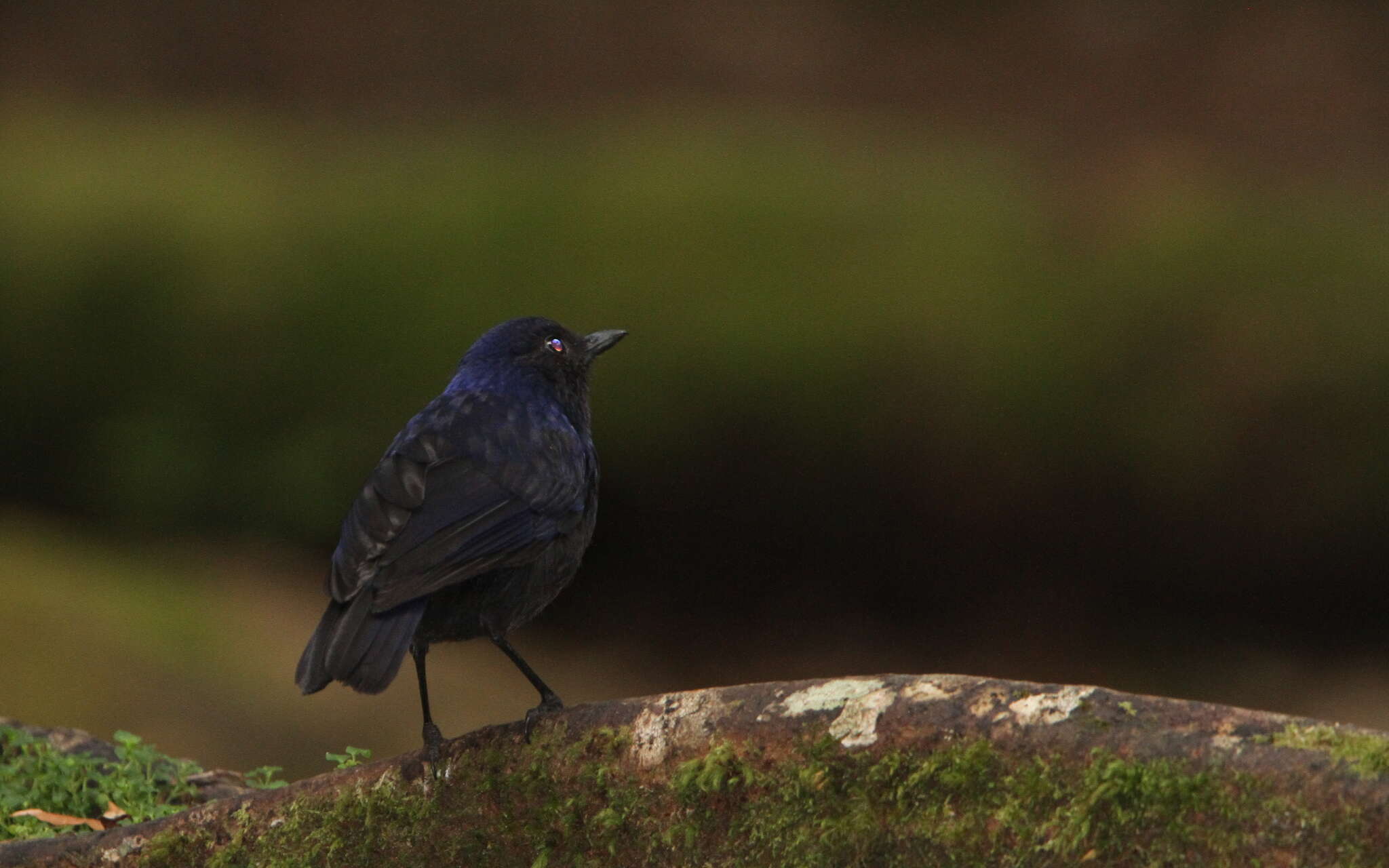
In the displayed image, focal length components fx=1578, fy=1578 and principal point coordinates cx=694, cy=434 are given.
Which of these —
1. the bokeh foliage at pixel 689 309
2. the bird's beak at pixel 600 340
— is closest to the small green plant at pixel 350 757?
the bird's beak at pixel 600 340

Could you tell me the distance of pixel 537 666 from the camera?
24.1ft

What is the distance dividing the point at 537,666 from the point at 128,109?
457 cm

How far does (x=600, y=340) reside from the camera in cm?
429

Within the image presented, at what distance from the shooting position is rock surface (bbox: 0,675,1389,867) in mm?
2244

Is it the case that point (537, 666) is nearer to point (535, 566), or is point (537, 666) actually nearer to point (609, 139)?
point (609, 139)

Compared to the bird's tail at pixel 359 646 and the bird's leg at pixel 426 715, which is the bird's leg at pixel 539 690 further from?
the bird's tail at pixel 359 646

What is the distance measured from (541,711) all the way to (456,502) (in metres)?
0.52

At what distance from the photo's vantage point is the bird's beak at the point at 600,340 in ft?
14.0

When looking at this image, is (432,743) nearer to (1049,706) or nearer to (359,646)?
(359,646)

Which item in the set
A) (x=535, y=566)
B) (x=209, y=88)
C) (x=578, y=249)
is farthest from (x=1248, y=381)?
(x=209, y=88)


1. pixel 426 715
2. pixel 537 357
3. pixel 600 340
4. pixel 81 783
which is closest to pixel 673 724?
pixel 426 715

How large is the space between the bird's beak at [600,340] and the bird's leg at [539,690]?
3.30 ft

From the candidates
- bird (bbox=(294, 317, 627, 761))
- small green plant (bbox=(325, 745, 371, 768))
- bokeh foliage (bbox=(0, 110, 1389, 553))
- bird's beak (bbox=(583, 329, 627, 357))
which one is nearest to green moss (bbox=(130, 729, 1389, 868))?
bird (bbox=(294, 317, 627, 761))

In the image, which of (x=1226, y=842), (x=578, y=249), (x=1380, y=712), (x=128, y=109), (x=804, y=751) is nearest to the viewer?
(x=1226, y=842)
